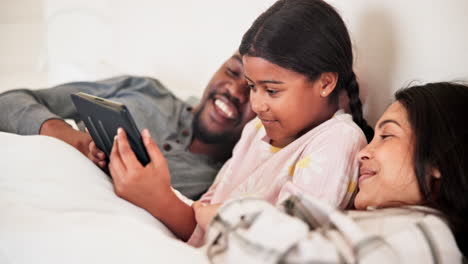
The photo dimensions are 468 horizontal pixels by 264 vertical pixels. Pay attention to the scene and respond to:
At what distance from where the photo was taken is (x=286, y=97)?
33.8 inches

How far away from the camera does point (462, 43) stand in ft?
2.60

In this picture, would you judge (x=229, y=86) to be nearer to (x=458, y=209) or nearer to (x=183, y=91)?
(x=183, y=91)

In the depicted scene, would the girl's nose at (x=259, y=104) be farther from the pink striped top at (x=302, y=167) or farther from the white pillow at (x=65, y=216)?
the white pillow at (x=65, y=216)

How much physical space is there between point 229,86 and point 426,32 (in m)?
0.57

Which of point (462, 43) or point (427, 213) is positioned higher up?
point (462, 43)

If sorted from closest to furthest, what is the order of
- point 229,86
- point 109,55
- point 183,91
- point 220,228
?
point 220,228 < point 229,86 < point 183,91 < point 109,55

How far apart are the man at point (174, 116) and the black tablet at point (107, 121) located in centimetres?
18

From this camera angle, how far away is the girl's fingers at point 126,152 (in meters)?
0.76

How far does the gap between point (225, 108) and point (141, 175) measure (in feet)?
1.78

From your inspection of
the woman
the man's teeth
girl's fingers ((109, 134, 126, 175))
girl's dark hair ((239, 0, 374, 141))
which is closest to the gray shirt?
the man's teeth

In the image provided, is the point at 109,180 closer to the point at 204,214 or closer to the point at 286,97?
the point at 204,214

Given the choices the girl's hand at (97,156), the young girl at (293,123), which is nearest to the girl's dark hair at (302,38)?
the young girl at (293,123)

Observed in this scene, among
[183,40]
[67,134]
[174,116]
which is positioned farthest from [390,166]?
[183,40]

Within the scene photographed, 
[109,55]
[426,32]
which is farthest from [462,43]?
[109,55]
